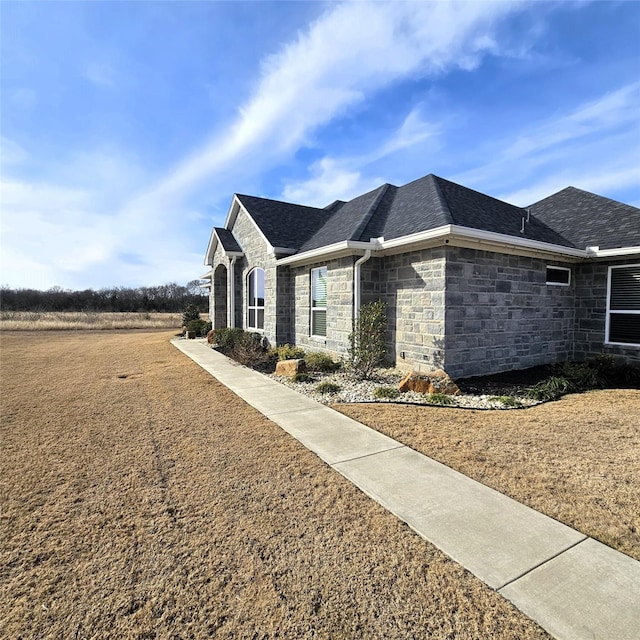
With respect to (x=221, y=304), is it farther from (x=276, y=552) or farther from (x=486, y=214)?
(x=276, y=552)

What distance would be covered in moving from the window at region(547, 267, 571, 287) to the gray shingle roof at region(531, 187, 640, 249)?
2.52 feet

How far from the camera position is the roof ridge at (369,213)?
9418 mm

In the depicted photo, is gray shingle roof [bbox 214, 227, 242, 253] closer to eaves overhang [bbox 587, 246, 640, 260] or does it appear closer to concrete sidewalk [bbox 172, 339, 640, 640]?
concrete sidewalk [bbox 172, 339, 640, 640]

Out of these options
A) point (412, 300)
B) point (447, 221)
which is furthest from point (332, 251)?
point (447, 221)

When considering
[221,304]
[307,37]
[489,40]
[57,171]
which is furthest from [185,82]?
[221,304]

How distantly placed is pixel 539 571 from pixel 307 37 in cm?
1048

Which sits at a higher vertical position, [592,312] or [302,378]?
[592,312]

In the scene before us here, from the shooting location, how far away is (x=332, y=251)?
9250 mm

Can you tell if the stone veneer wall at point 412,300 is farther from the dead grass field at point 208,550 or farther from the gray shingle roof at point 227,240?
the gray shingle roof at point 227,240

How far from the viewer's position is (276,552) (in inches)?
103

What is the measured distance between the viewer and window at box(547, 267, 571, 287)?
31.9 ft

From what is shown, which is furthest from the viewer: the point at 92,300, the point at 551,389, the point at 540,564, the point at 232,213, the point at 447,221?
the point at 92,300

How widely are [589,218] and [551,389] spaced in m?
6.83

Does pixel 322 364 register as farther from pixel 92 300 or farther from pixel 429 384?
pixel 92 300
